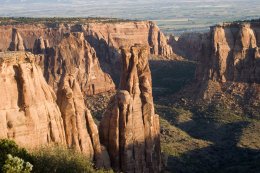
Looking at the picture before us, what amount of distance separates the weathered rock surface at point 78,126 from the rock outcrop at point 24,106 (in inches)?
93.5

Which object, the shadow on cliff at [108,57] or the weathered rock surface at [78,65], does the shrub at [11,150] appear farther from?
the shadow on cliff at [108,57]

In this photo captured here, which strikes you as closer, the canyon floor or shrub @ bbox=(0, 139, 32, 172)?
shrub @ bbox=(0, 139, 32, 172)

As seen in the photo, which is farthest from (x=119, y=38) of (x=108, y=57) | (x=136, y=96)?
(x=136, y=96)

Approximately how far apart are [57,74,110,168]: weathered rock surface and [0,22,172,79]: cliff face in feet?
250

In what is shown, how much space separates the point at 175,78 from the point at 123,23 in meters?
38.2

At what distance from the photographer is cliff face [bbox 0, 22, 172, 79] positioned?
148 metres

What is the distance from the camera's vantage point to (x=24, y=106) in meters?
49.4

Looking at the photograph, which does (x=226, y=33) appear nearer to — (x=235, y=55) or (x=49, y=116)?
(x=235, y=55)

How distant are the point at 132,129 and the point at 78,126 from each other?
6.50 meters

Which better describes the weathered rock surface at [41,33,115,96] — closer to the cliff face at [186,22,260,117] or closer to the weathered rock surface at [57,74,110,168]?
the cliff face at [186,22,260,117]

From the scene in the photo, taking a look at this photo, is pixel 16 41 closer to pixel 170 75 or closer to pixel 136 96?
pixel 170 75

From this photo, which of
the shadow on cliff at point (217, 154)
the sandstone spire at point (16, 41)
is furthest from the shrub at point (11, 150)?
the sandstone spire at point (16, 41)

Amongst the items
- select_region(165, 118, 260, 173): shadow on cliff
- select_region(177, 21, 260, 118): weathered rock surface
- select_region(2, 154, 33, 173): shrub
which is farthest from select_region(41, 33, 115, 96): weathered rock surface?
select_region(2, 154, 33, 173): shrub

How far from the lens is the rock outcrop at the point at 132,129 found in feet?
190
